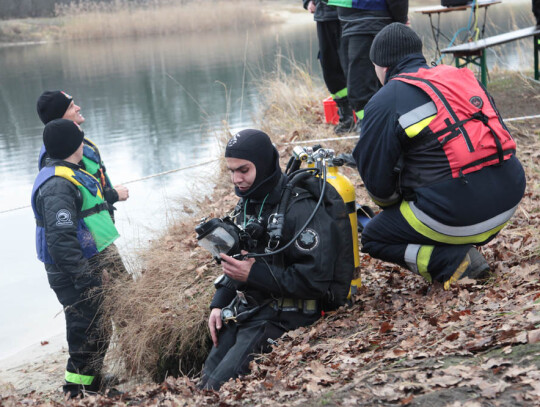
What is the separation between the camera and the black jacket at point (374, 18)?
6312 mm

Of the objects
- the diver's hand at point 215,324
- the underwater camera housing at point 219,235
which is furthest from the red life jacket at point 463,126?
the diver's hand at point 215,324

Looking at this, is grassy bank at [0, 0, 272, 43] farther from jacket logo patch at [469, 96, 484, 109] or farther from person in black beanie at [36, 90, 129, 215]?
jacket logo patch at [469, 96, 484, 109]

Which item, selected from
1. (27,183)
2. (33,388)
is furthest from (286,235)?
(27,183)

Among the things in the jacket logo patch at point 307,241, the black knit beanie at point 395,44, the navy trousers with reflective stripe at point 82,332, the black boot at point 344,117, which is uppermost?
the black knit beanie at point 395,44

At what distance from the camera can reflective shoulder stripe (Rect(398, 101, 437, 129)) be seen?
12.3ft

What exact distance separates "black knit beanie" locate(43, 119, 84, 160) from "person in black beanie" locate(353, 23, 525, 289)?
89.1 inches

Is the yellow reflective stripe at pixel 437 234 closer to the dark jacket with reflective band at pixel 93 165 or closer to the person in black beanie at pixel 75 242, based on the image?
the person in black beanie at pixel 75 242

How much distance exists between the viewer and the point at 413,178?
→ 12.8 feet

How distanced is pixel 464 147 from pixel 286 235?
114cm

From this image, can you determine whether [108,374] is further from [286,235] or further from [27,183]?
[27,183]

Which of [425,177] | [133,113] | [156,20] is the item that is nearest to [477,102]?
[425,177]

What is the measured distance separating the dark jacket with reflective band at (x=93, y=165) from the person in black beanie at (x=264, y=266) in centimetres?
181

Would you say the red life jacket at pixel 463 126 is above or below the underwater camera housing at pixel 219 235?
above

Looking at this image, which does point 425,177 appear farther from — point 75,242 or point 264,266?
point 75,242
